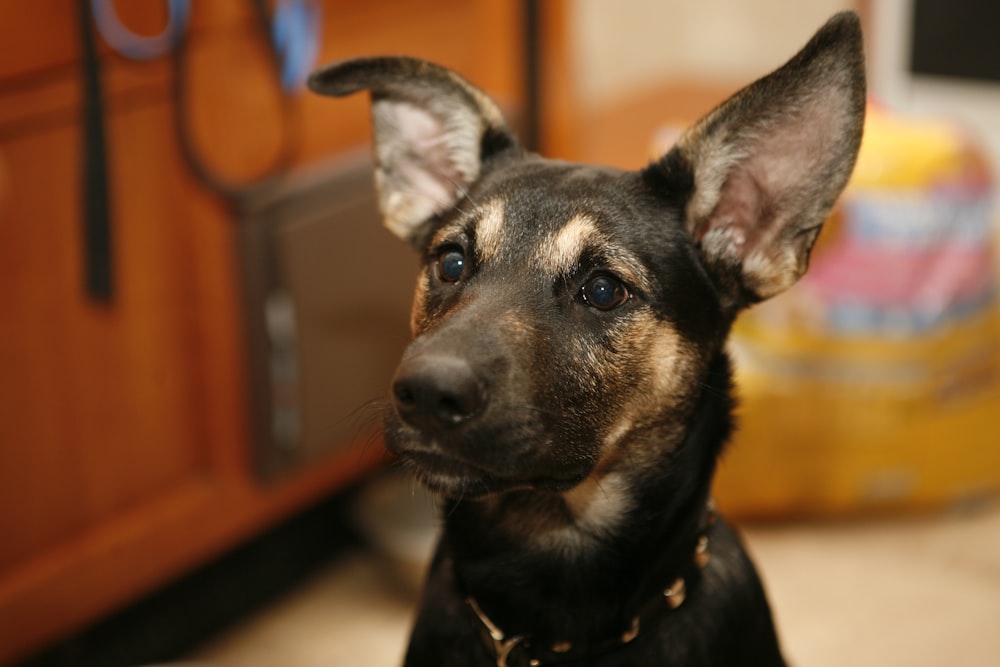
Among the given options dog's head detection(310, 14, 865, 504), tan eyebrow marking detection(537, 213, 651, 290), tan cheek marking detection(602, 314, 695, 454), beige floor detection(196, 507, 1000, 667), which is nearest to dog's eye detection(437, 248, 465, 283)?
dog's head detection(310, 14, 865, 504)

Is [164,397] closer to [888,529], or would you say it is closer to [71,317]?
[71,317]

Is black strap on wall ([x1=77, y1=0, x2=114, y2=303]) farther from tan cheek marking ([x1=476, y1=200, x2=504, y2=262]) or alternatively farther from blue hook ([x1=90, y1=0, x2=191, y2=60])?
tan cheek marking ([x1=476, y1=200, x2=504, y2=262])

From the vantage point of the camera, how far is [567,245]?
1749mm

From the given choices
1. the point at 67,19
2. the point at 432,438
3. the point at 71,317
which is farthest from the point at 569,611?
the point at 67,19

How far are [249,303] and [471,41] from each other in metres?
1.15

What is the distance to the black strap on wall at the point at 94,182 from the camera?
230 cm

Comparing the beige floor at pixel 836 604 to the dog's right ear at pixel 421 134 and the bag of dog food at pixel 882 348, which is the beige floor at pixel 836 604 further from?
the dog's right ear at pixel 421 134

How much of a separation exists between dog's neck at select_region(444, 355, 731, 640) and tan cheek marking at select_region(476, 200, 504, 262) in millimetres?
368

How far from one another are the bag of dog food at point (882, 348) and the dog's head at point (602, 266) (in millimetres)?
1404

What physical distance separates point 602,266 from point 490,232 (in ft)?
0.59

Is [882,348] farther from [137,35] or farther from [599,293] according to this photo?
[137,35]

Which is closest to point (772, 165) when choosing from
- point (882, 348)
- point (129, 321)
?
point (129, 321)

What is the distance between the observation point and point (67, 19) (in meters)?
2.30

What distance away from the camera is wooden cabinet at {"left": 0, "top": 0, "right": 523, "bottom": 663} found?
7.70 ft
